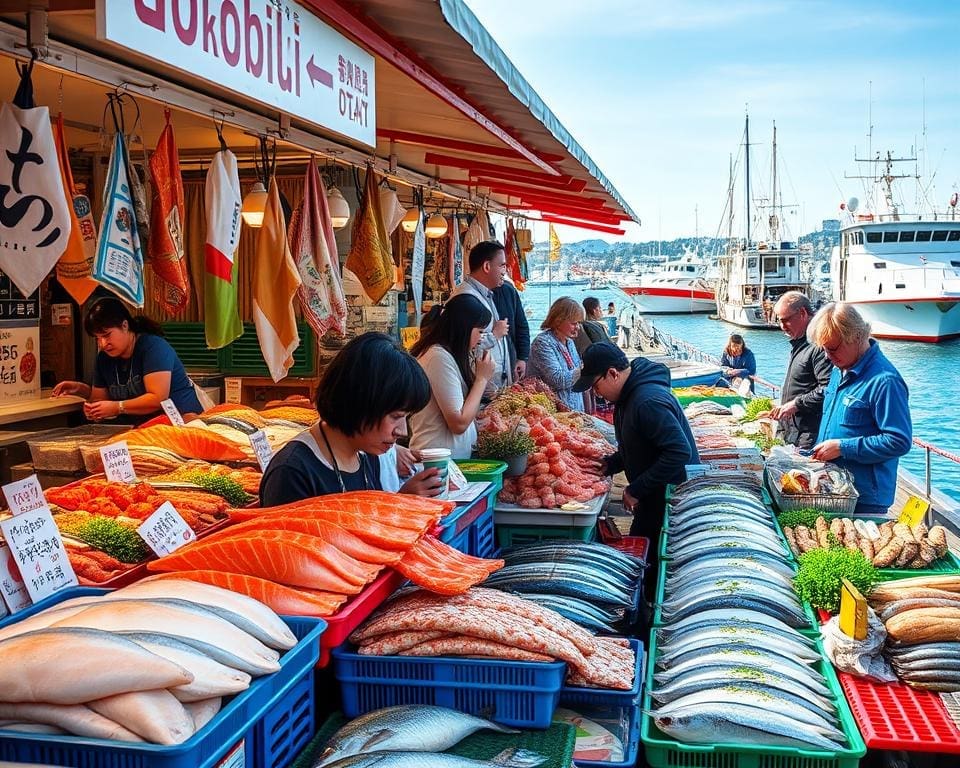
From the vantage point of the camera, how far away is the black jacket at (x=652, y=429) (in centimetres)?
537

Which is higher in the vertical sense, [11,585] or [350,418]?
[350,418]

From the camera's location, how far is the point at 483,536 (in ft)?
14.5

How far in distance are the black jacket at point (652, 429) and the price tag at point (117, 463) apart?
2799 millimetres

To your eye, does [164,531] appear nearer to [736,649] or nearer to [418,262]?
[736,649]

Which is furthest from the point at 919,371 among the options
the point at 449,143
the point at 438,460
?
the point at 438,460

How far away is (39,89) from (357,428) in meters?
4.28

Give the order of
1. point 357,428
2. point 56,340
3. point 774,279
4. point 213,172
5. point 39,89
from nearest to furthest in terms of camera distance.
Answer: point 357,428
point 213,172
point 39,89
point 56,340
point 774,279

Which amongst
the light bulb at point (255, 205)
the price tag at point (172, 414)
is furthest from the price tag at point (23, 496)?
the light bulb at point (255, 205)

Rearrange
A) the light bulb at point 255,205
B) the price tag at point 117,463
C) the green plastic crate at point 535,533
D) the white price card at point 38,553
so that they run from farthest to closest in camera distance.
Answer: the light bulb at point 255,205 → the green plastic crate at point 535,533 → the price tag at point 117,463 → the white price card at point 38,553

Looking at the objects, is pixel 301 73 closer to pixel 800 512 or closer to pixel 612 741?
pixel 612 741

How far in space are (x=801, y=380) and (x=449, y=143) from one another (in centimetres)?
353

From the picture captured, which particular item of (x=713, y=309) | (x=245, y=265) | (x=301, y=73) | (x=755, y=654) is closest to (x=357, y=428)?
(x=301, y=73)

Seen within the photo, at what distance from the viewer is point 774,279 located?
60656 millimetres

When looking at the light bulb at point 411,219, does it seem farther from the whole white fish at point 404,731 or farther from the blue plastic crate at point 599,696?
the whole white fish at point 404,731
